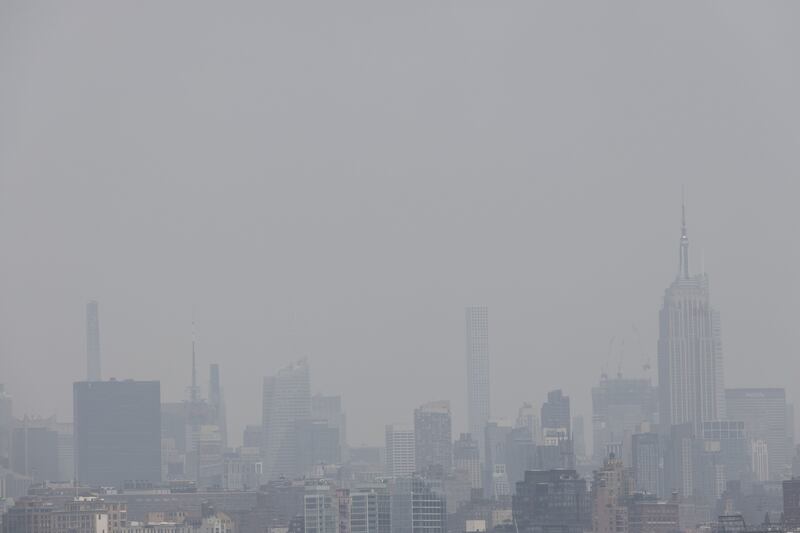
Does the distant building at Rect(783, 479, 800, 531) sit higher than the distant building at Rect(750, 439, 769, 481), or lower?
lower

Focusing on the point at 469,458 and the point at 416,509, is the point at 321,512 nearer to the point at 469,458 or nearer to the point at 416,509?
the point at 416,509

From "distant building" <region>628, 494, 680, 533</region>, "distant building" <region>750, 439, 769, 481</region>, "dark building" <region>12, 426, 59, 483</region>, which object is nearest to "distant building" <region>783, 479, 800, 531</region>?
"distant building" <region>628, 494, 680, 533</region>

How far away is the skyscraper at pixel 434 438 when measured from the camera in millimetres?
141375

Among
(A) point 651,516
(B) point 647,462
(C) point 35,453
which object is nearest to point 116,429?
(C) point 35,453

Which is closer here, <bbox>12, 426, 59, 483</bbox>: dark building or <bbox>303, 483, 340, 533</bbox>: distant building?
<bbox>303, 483, 340, 533</bbox>: distant building

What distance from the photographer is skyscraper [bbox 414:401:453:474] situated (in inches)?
5566

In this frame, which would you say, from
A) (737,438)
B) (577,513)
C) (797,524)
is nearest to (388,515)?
(577,513)

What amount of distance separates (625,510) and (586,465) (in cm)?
2688

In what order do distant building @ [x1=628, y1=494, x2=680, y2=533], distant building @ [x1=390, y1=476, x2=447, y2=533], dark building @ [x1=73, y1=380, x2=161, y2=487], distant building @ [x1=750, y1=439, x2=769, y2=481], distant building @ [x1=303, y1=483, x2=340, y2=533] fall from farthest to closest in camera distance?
dark building @ [x1=73, y1=380, x2=161, y2=487], distant building @ [x1=750, y1=439, x2=769, y2=481], distant building @ [x1=303, y1=483, x2=340, y2=533], distant building @ [x1=628, y1=494, x2=680, y2=533], distant building @ [x1=390, y1=476, x2=447, y2=533]

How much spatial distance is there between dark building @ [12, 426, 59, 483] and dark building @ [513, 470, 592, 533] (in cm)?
2455

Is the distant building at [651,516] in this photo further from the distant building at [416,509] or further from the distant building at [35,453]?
the distant building at [35,453]

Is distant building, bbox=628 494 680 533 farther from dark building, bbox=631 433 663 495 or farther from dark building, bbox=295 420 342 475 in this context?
dark building, bbox=295 420 342 475

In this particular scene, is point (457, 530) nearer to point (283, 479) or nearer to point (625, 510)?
point (625, 510)

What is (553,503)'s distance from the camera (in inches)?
4094
